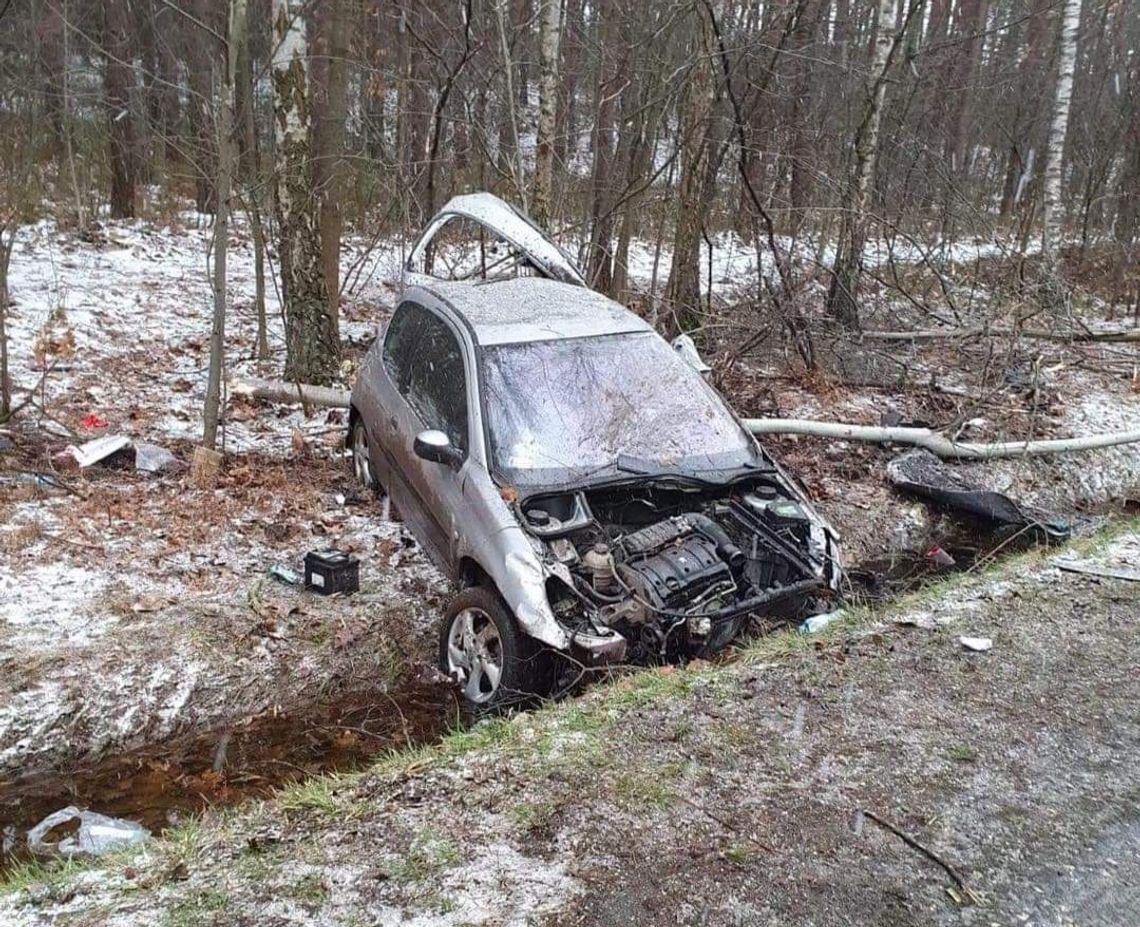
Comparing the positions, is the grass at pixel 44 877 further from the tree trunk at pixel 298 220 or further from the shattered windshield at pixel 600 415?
the tree trunk at pixel 298 220

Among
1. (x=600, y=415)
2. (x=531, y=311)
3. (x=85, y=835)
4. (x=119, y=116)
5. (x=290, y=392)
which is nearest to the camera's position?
(x=85, y=835)

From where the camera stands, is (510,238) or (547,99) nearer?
(510,238)

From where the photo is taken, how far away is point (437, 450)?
4945mm

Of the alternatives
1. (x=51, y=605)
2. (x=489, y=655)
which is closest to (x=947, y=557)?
(x=489, y=655)

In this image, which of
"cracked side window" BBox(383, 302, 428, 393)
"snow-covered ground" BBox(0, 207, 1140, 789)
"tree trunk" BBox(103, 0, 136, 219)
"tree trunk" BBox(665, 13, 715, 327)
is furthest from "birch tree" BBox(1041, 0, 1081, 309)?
Result: "tree trunk" BBox(103, 0, 136, 219)

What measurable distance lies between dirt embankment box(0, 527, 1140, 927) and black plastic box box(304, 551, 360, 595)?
1681 mm

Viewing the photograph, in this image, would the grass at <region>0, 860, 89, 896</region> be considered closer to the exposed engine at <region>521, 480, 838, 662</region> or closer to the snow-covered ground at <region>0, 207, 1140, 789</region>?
the snow-covered ground at <region>0, 207, 1140, 789</region>

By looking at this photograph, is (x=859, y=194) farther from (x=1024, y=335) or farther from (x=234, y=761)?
(x=234, y=761)

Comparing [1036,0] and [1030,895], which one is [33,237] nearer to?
[1030,895]

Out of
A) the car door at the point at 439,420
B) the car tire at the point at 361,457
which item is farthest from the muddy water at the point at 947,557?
the car tire at the point at 361,457

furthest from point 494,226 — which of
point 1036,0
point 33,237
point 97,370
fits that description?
point 1036,0

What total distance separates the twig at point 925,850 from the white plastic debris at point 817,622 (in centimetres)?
155

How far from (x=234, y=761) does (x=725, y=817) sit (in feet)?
7.99

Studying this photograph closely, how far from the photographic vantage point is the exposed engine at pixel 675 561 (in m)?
4.44
